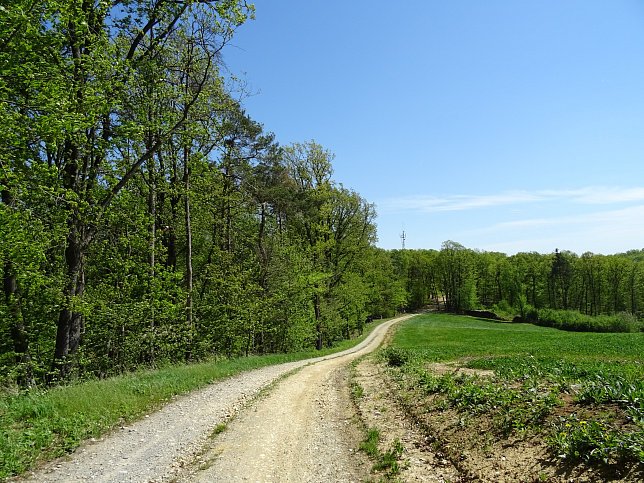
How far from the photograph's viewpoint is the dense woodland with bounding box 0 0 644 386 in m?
10.3

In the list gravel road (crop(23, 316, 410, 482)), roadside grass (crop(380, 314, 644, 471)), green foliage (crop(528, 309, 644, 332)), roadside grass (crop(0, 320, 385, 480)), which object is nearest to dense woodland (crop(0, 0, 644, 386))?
roadside grass (crop(0, 320, 385, 480))

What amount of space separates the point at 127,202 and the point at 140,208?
2434mm

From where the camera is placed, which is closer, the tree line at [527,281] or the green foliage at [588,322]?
the green foliage at [588,322]

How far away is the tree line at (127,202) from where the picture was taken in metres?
10.1

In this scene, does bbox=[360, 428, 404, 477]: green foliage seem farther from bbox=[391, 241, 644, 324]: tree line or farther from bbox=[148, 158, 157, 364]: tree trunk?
bbox=[391, 241, 644, 324]: tree line

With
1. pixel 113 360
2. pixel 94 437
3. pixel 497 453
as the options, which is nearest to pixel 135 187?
pixel 113 360

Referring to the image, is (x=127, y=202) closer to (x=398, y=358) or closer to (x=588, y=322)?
(x=398, y=358)

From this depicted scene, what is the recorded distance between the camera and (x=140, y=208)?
1695 centimetres

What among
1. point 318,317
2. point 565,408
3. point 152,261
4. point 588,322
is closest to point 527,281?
point 588,322

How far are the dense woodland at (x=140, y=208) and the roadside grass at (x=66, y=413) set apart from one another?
9.29 ft

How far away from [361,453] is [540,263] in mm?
89456

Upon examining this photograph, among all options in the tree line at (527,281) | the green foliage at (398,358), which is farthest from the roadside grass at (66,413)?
the tree line at (527,281)

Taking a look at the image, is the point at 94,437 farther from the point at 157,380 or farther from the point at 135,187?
the point at 135,187

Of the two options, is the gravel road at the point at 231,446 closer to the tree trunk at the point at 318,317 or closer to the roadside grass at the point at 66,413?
the roadside grass at the point at 66,413
